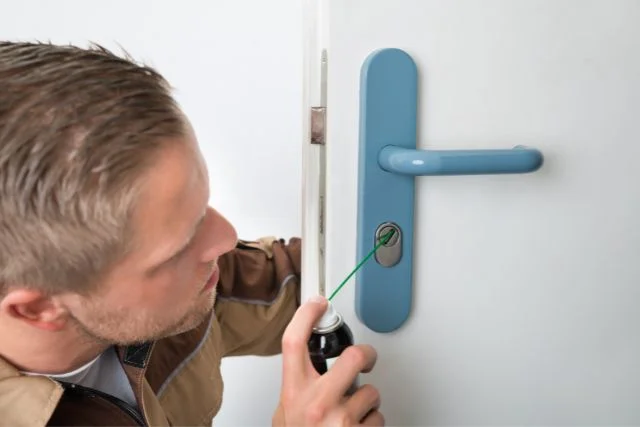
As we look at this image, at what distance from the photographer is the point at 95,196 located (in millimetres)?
442

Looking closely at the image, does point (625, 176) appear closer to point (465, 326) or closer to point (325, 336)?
point (465, 326)

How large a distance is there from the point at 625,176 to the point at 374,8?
28 centimetres

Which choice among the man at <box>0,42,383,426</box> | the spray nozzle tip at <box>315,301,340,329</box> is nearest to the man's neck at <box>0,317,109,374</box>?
the man at <box>0,42,383,426</box>

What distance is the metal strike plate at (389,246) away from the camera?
19.7 inches

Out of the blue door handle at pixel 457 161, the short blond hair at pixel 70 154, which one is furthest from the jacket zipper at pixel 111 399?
the blue door handle at pixel 457 161

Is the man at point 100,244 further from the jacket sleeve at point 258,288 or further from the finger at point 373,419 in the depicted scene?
the jacket sleeve at point 258,288

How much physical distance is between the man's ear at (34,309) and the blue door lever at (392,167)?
10.5 inches

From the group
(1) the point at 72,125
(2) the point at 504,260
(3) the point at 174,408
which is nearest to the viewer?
(1) the point at 72,125

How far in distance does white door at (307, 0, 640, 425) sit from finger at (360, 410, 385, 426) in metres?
0.03

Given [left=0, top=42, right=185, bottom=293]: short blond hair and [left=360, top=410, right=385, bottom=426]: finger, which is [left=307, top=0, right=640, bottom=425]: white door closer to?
[left=360, top=410, right=385, bottom=426]: finger

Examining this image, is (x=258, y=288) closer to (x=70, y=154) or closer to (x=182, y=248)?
(x=182, y=248)

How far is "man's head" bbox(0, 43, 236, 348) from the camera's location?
428 millimetres

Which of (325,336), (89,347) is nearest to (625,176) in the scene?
(325,336)

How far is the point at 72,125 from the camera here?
0.43 meters
